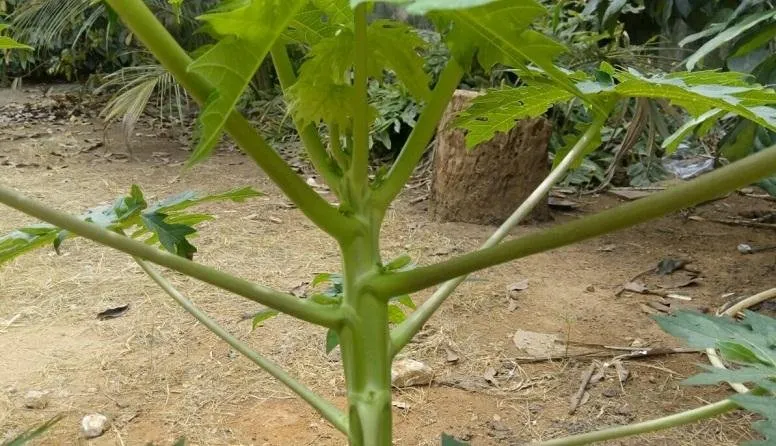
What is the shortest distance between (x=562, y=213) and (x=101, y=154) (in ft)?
8.69

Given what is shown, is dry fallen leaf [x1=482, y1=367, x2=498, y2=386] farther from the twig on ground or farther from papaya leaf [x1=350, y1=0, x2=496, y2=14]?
papaya leaf [x1=350, y1=0, x2=496, y2=14]

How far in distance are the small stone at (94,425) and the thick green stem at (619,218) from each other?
1.14 metres

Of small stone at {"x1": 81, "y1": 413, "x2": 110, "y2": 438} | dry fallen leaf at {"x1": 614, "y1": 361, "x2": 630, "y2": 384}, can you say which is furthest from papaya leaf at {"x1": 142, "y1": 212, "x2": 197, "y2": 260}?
dry fallen leaf at {"x1": 614, "y1": 361, "x2": 630, "y2": 384}

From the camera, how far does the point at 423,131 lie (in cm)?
54

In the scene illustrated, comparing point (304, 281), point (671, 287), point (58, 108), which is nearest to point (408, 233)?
point (304, 281)

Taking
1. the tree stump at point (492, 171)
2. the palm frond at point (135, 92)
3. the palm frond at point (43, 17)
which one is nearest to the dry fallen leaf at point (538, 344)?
the tree stump at point (492, 171)

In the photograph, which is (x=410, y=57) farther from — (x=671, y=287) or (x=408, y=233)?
(x=408, y=233)

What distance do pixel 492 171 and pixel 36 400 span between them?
1749 millimetres

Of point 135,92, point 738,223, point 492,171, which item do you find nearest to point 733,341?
point 492,171

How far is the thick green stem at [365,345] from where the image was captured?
0.57 m

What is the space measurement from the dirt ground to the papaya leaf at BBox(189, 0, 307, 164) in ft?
2.53

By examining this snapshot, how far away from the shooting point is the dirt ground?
147 cm

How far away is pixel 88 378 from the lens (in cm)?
166

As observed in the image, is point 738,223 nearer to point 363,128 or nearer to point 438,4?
point 363,128
